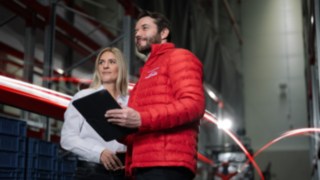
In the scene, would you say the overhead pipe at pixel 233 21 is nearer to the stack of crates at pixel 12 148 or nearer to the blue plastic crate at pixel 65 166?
the blue plastic crate at pixel 65 166

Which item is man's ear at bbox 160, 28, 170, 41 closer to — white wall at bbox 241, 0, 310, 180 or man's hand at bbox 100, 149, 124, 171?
man's hand at bbox 100, 149, 124, 171

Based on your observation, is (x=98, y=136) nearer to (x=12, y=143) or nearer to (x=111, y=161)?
(x=111, y=161)

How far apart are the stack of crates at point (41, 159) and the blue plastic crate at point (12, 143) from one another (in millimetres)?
85

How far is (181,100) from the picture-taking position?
2.27 m

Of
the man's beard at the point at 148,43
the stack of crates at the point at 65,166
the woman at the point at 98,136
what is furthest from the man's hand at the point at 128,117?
the stack of crates at the point at 65,166

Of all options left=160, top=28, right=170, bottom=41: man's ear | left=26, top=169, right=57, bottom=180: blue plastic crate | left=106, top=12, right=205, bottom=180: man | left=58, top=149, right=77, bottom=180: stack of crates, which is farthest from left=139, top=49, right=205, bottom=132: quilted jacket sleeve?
left=58, top=149, right=77, bottom=180: stack of crates

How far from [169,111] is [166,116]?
27 millimetres

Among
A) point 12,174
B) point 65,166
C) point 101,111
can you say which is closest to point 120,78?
point 101,111

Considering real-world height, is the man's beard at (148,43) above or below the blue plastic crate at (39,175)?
above

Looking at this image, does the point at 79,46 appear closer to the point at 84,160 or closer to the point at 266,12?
the point at 84,160

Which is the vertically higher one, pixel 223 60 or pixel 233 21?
pixel 233 21

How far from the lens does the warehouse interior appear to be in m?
8.77

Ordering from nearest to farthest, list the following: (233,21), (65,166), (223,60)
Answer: (65,166) → (223,60) → (233,21)

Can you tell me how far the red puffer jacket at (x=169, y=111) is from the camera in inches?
88.9
